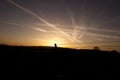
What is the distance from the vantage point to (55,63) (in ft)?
66.3

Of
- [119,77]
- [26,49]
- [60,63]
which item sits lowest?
[119,77]

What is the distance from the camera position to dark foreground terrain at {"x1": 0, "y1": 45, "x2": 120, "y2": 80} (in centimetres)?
1845

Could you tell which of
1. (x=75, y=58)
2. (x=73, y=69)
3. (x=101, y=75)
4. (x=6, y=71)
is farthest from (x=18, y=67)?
(x=101, y=75)

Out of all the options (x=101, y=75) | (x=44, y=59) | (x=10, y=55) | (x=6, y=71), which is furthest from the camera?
(x=101, y=75)

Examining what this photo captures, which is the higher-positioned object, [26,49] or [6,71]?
[26,49]

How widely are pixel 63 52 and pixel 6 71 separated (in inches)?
295

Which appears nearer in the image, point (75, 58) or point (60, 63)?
point (60, 63)

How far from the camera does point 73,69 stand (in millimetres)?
20938

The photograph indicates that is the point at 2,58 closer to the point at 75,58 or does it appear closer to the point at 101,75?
the point at 75,58

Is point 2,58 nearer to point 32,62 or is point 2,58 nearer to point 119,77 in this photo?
point 32,62

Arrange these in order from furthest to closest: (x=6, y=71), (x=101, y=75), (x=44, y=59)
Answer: (x=101, y=75) < (x=44, y=59) < (x=6, y=71)

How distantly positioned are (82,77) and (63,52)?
3.70m

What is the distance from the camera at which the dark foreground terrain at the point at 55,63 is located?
726 inches

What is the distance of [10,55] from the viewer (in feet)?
62.7
